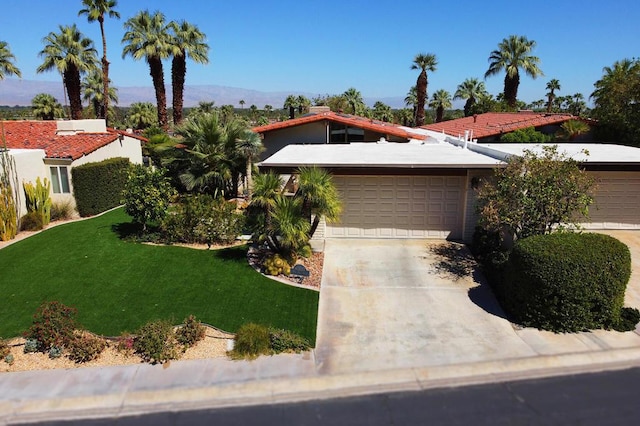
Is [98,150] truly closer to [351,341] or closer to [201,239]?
[201,239]

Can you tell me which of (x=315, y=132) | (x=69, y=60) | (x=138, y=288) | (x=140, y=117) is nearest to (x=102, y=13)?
(x=69, y=60)

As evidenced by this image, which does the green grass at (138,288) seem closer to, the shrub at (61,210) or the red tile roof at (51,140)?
the shrub at (61,210)

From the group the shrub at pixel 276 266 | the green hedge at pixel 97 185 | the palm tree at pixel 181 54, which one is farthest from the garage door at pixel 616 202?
the palm tree at pixel 181 54

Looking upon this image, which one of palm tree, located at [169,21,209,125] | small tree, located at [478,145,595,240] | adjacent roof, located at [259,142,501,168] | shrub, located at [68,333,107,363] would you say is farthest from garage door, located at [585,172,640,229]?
palm tree, located at [169,21,209,125]

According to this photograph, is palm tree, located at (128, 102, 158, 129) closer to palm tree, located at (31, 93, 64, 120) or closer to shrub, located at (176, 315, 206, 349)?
palm tree, located at (31, 93, 64, 120)

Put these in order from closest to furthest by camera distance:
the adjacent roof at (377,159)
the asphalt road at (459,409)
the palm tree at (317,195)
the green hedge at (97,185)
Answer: the asphalt road at (459,409) → the palm tree at (317,195) → the adjacent roof at (377,159) → the green hedge at (97,185)

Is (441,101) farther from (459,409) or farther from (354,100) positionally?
(459,409)
